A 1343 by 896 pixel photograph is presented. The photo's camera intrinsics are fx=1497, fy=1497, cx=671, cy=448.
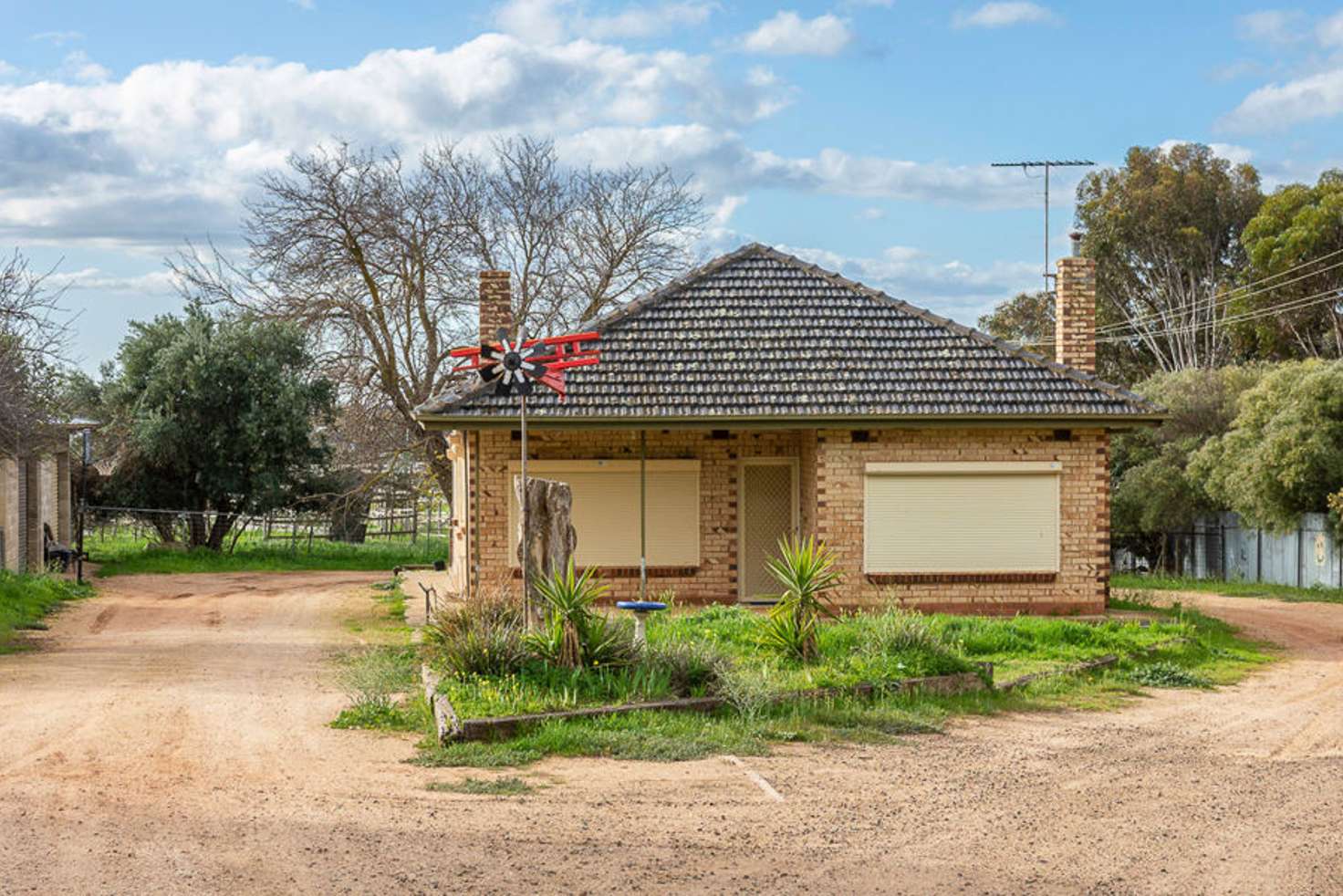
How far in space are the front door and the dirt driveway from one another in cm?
728

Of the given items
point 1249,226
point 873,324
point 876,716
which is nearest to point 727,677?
point 876,716

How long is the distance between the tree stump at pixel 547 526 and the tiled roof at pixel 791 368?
201 inches

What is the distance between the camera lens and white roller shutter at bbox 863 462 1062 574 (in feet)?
65.3

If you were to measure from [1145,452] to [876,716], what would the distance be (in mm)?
29316

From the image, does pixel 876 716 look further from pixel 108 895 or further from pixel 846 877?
pixel 108 895

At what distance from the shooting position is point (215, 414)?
35.7m

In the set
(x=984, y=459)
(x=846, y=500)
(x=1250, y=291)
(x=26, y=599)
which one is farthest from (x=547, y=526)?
(x=1250, y=291)

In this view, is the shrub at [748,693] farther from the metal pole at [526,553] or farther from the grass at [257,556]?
the grass at [257,556]

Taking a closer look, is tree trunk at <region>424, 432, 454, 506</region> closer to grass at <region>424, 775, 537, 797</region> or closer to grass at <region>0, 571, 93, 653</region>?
grass at <region>0, 571, 93, 653</region>

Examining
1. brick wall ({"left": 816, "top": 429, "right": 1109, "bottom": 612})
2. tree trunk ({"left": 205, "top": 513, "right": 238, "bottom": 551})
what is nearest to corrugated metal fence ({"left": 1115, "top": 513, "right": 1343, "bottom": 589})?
brick wall ({"left": 816, "top": 429, "right": 1109, "bottom": 612})

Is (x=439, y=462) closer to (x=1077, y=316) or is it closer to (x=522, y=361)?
(x=1077, y=316)

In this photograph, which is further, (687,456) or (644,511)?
(687,456)

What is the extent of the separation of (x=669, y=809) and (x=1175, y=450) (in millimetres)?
31851

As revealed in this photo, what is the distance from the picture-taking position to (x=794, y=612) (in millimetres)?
14891
